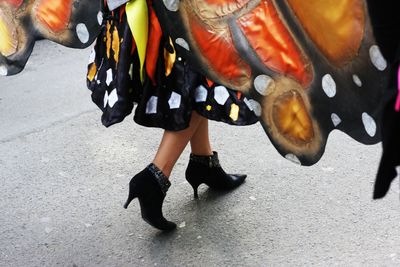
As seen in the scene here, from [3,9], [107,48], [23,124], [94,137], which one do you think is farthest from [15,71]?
[23,124]

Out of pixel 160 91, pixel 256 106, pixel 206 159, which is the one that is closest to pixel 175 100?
pixel 160 91

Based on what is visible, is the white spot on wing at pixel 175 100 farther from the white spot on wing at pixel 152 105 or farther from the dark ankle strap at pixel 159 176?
the dark ankle strap at pixel 159 176

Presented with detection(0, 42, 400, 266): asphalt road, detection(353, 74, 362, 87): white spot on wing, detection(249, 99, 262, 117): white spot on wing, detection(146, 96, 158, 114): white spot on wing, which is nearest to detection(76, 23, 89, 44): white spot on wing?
detection(146, 96, 158, 114): white spot on wing

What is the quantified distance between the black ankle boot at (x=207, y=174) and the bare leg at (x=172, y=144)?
14.1 inches

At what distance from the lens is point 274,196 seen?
3.11 m

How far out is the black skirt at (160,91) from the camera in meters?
2.21

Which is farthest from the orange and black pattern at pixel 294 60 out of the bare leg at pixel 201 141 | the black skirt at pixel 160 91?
the bare leg at pixel 201 141

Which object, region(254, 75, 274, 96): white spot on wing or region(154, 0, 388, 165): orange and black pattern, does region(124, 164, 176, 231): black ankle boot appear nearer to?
region(154, 0, 388, 165): orange and black pattern

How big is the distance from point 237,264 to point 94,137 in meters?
1.63

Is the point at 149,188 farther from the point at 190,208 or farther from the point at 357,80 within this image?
the point at 357,80

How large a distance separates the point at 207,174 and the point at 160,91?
780mm

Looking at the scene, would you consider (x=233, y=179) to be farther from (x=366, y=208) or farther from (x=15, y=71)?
(x=15, y=71)

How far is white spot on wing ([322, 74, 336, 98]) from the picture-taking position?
5.30 ft

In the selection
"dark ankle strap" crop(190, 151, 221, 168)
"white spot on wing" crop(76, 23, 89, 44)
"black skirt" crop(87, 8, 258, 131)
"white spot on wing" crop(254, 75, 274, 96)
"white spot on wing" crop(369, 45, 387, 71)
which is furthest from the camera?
"dark ankle strap" crop(190, 151, 221, 168)
